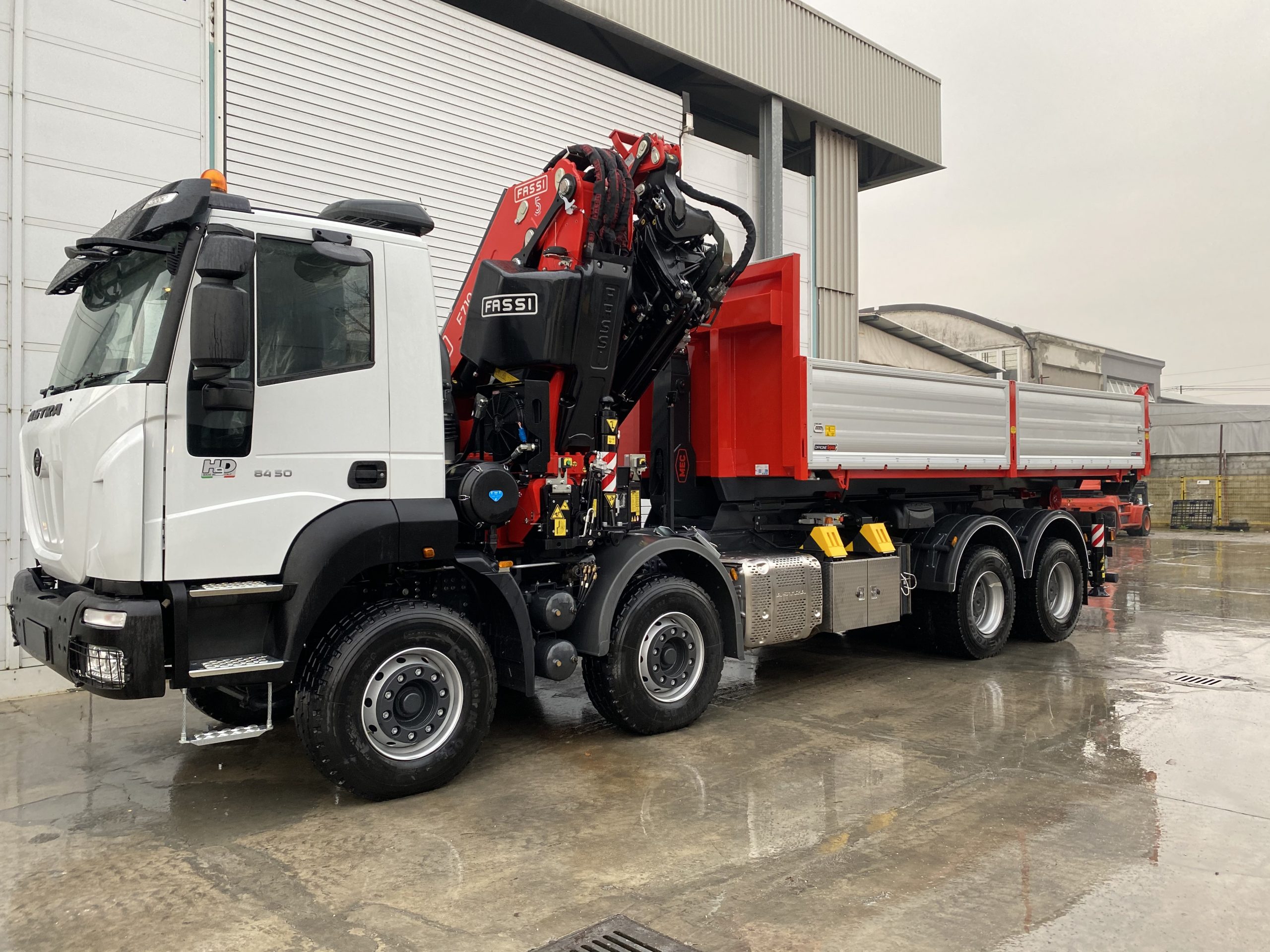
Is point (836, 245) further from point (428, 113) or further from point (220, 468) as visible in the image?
point (220, 468)

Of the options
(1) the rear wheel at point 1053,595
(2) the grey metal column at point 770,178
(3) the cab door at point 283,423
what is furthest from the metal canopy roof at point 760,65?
(1) the rear wheel at point 1053,595

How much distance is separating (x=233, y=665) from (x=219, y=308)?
1.61 meters

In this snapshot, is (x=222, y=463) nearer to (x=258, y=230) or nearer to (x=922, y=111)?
(x=258, y=230)

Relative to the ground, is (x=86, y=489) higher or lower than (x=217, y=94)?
lower

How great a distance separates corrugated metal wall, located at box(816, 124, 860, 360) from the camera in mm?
14695

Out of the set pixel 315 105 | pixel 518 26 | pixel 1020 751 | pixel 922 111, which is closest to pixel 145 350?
pixel 1020 751

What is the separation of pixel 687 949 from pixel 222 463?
291 centimetres

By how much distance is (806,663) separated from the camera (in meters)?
8.34

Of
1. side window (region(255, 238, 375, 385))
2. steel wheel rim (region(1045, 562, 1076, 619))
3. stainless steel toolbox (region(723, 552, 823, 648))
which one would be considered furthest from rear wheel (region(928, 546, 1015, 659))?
side window (region(255, 238, 375, 385))

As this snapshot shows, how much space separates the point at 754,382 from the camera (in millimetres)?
6961

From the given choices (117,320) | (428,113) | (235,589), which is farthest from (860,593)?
(428,113)

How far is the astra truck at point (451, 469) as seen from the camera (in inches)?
167

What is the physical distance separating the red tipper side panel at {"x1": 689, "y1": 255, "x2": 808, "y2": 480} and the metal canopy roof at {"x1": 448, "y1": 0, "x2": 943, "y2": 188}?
592cm

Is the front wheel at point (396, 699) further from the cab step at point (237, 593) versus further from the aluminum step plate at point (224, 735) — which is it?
the cab step at point (237, 593)
